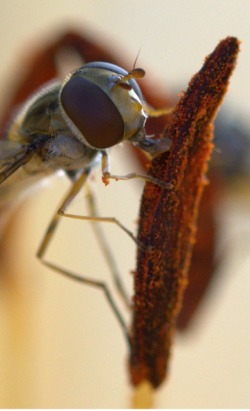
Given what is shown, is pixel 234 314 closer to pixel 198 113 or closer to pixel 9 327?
pixel 9 327

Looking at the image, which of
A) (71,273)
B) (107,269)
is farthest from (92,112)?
(107,269)

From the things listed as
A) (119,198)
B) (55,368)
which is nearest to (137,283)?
(55,368)

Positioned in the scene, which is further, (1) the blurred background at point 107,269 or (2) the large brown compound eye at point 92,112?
(1) the blurred background at point 107,269

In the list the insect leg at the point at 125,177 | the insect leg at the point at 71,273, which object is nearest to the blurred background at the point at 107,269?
the insect leg at the point at 71,273

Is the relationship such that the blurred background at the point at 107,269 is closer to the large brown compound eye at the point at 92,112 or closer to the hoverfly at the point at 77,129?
the hoverfly at the point at 77,129

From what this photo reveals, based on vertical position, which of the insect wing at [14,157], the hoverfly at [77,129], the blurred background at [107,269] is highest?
the hoverfly at [77,129]

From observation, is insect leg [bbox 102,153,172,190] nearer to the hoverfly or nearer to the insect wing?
the hoverfly

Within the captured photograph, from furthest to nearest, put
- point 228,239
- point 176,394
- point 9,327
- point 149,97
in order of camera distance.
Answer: point 176,394, point 9,327, point 228,239, point 149,97
